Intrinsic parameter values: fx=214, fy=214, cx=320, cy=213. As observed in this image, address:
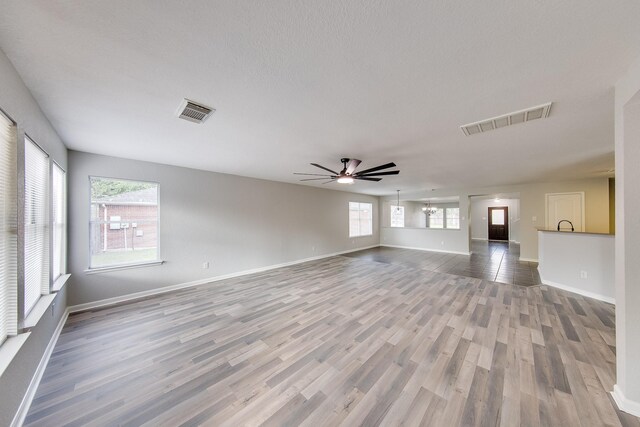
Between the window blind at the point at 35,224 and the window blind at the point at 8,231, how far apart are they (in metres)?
0.38

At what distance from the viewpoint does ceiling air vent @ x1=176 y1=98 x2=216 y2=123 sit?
6.53 feet

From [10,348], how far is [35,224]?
4.11ft

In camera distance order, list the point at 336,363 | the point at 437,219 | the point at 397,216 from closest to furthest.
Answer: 1. the point at 336,363
2. the point at 397,216
3. the point at 437,219

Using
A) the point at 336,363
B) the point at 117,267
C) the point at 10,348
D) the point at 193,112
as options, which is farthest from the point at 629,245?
the point at 117,267

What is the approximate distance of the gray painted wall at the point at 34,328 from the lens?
1369 millimetres

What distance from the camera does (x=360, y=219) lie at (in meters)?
9.11

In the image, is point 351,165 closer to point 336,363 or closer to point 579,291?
point 336,363

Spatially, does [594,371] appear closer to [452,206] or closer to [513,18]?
[513,18]

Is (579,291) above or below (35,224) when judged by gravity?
below

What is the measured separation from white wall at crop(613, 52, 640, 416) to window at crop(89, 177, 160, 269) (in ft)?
19.4

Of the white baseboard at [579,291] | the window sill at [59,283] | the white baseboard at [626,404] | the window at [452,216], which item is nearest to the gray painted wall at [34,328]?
the window sill at [59,283]

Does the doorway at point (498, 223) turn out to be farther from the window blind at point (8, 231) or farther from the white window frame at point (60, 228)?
the white window frame at point (60, 228)

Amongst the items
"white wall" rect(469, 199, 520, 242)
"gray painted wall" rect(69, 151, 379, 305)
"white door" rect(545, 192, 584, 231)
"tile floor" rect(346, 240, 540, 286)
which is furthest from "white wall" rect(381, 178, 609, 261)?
"white wall" rect(469, 199, 520, 242)

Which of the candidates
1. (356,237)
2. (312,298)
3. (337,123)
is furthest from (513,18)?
(356,237)
